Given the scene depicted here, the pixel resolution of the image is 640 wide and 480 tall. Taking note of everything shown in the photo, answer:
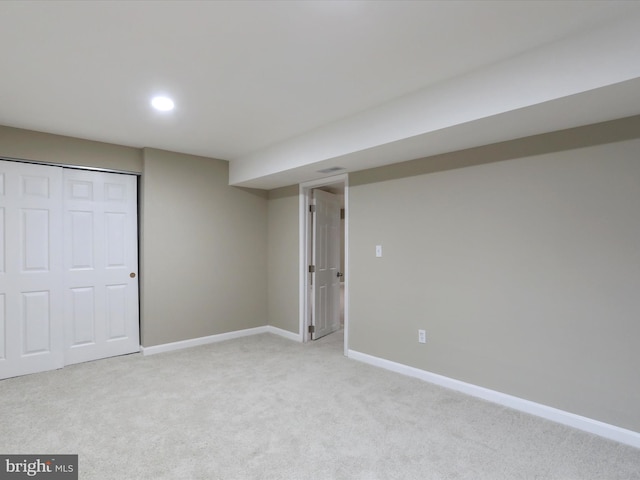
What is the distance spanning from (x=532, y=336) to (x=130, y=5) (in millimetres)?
3282

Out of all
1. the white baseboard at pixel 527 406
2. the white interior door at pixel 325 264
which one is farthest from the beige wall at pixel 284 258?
the white baseboard at pixel 527 406

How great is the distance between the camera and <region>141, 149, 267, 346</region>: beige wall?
420cm

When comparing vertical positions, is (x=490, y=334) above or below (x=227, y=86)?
below

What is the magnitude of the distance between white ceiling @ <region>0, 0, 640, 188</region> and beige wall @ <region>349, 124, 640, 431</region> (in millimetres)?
317

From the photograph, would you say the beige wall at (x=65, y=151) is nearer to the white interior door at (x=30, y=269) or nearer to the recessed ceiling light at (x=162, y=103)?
the white interior door at (x=30, y=269)

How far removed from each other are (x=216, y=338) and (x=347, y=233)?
224 centimetres

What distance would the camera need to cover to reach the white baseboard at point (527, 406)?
234cm

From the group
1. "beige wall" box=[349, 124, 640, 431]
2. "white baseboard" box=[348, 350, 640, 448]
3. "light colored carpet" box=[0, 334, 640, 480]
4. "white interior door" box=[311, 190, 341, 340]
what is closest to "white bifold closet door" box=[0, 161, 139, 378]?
"light colored carpet" box=[0, 334, 640, 480]

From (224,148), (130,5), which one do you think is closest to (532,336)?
(130,5)

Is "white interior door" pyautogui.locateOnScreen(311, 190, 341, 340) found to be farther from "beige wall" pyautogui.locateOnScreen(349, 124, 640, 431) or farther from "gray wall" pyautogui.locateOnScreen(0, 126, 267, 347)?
"beige wall" pyautogui.locateOnScreen(349, 124, 640, 431)

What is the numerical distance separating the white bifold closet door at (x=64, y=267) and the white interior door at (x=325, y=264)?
7.23 ft

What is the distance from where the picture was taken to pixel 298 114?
310cm

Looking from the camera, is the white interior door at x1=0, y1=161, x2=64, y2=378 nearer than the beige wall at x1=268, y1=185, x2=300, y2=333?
Yes

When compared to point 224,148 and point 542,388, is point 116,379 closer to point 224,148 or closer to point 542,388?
point 224,148
